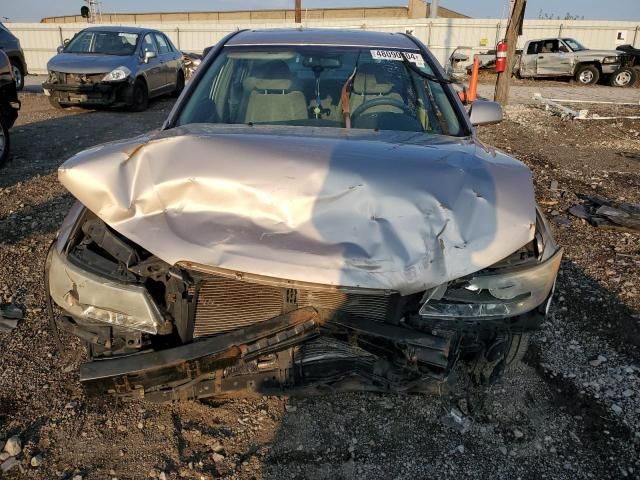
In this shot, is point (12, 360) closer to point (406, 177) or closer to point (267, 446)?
point (267, 446)

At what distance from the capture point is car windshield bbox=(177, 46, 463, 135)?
313 cm

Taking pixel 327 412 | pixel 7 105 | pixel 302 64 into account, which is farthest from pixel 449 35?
pixel 327 412

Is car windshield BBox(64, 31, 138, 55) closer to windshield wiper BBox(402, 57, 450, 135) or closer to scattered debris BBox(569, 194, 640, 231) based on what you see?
windshield wiper BBox(402, 57, 450, 135)

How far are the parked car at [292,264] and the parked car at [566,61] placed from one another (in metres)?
19.3

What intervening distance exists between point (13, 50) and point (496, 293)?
12715 millimetres

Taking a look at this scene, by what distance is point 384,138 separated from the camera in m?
2.58

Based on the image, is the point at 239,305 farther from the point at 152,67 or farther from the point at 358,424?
the point at 152,67

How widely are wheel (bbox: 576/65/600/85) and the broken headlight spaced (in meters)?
19.6

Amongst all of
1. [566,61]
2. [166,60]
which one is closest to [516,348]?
[166,60]

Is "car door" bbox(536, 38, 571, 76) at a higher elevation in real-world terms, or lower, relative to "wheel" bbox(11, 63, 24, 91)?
higher

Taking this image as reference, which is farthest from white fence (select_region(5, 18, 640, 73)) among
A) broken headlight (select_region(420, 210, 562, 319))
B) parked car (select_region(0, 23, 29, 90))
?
broken headlight (select_region(420, 210, 562, 319))

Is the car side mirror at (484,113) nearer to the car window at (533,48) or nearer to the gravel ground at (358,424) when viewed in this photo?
the gravel ground at (358,424)

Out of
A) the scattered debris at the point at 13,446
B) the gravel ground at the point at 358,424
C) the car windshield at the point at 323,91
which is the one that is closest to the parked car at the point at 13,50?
the car windshield at the point at 323,91

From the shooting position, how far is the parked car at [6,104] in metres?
6.42
